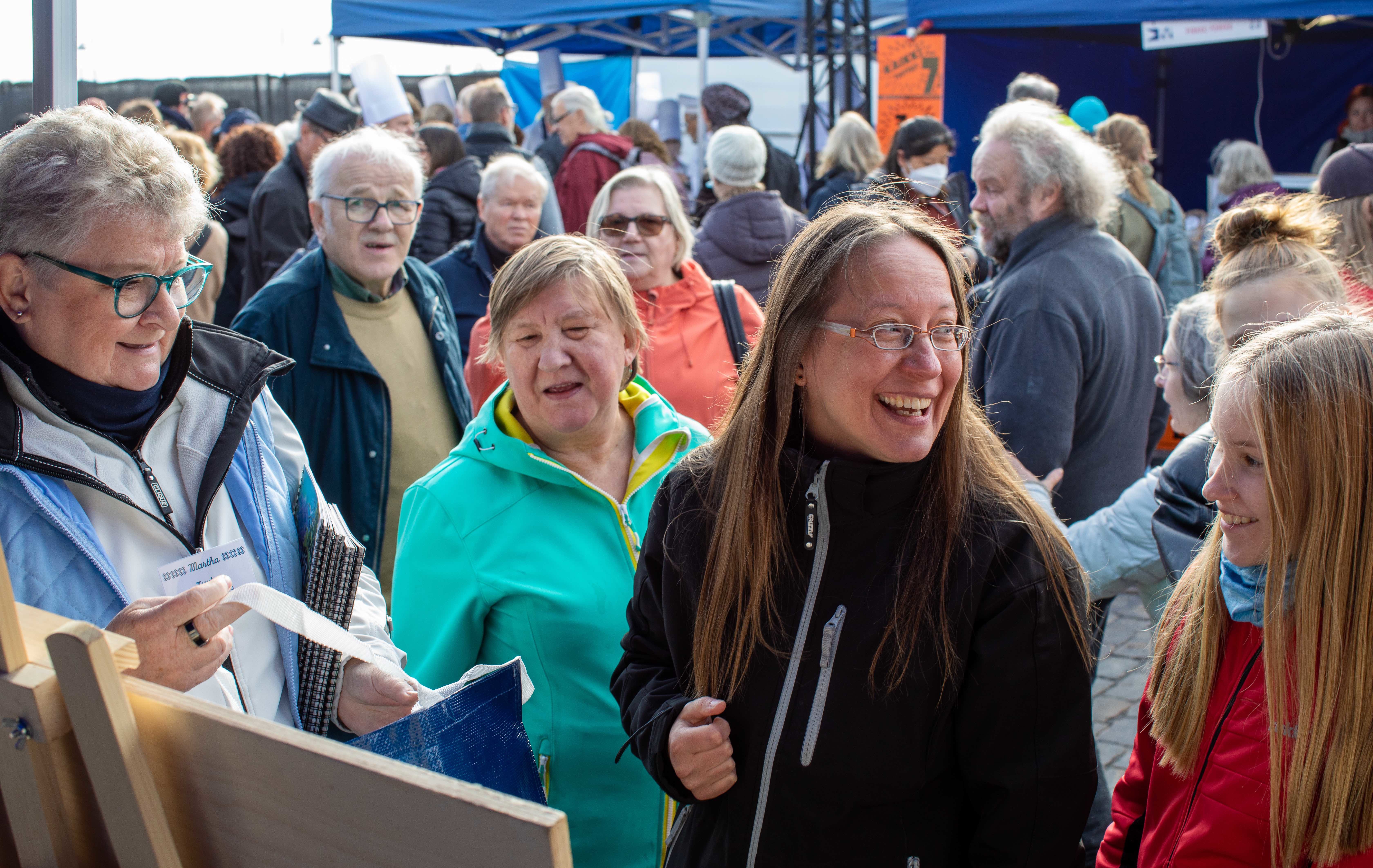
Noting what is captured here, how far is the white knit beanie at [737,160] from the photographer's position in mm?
4859

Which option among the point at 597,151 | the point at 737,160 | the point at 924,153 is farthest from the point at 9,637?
the point at 597,151

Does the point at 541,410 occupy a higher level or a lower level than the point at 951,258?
lower

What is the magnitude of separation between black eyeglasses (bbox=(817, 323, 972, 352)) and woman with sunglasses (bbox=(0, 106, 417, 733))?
2.84 ft

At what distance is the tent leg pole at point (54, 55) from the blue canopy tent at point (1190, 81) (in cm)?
947

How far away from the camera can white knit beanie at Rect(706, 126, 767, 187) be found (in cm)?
486

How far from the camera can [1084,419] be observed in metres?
2.97

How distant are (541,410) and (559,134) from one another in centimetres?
549

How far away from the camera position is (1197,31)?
8.28 meters

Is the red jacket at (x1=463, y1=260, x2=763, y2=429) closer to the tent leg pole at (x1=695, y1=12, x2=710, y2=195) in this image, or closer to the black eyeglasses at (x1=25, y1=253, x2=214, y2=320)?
the black eyeglasses at (x1=25, y1=253, x2=214, y2=320)

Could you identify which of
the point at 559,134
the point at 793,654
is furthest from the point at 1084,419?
the point at 559,134

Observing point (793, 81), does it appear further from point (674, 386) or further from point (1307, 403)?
point (1307, 403)

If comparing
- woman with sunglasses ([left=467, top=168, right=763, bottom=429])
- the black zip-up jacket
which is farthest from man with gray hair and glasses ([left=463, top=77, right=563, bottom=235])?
the black zip-up jacket

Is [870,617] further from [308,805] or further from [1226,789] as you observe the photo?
[308,805]

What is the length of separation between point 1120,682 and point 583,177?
13.8ft
